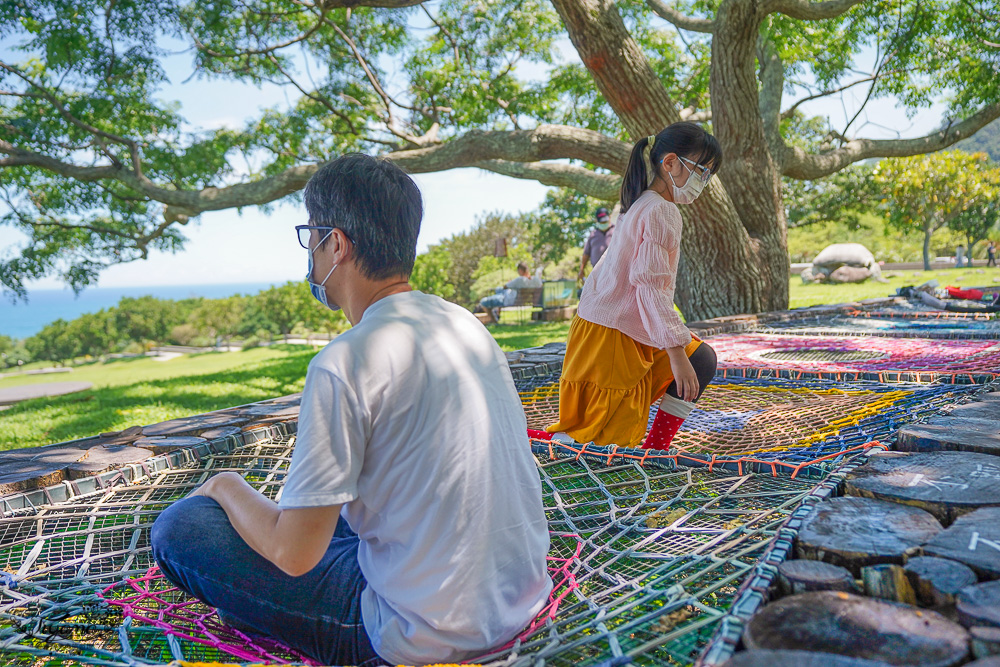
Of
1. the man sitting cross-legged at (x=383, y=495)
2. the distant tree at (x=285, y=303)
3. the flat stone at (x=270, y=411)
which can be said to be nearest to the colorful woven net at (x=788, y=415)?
the flat stone at (x=270, y=411)

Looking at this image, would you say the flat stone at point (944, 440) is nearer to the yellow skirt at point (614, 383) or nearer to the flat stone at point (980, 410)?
the flat stone at point (980, 410)

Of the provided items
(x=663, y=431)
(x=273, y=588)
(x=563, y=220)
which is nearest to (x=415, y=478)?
(x=273, y=588)

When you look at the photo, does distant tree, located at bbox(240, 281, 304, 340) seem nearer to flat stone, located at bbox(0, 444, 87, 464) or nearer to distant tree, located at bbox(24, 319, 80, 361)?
distant tree, located at bbox(24, 319, 80, 361)

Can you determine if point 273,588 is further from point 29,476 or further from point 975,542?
point 29,476

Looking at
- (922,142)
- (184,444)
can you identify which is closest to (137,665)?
(184,444)

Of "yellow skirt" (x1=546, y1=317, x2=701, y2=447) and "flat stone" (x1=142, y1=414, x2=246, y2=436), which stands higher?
"yellow skirt" (x1=546, y1=317, x2=701, y2=447)

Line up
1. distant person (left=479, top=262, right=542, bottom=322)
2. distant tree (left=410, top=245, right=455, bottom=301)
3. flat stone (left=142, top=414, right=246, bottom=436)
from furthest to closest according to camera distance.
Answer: distant tree (left=410, top=245, right=455, bottom=301) → distant person (left=479, top=262, right=542, bottom=322) → flat stone (left=142, top=414, right=246, bottom=436)

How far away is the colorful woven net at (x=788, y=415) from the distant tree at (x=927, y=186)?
19.4 m

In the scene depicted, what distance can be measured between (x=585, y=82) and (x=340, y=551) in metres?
8.91

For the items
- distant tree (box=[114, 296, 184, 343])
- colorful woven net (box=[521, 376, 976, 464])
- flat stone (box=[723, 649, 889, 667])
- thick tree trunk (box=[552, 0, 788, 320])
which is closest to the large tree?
thick tree trunk (box=[552, 0, 788, 320])

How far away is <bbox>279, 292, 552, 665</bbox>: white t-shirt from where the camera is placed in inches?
45.2

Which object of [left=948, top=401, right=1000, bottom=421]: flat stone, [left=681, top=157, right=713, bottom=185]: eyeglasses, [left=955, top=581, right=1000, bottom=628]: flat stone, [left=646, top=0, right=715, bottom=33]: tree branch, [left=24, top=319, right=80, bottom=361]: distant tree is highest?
[left=646, top=0, right=715, bottom=33]: tree branch

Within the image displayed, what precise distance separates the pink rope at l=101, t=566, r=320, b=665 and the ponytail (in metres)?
1.99

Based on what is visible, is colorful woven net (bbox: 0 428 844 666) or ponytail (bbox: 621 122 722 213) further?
ponytail (bbox: 621 122 722 213)
